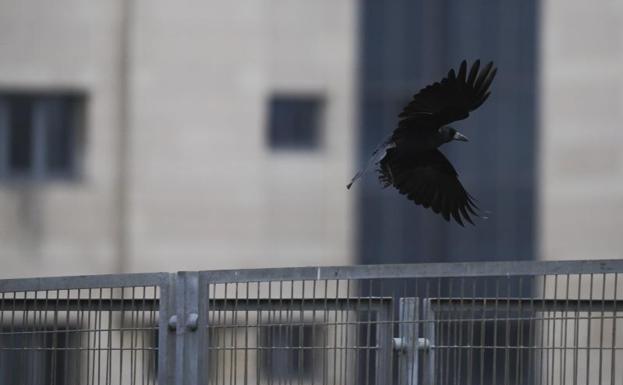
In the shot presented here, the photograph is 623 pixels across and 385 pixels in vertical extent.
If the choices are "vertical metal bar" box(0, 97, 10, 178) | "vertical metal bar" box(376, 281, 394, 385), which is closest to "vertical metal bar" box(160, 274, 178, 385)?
A: "vertical metal bar" box(376, 281, 394, 385)

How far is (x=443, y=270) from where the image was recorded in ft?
23.4

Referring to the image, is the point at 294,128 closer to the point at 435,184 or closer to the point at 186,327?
the point at 435,184

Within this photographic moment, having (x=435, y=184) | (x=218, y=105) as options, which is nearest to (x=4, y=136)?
(x=218, y=105)

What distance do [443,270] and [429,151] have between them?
246 cm

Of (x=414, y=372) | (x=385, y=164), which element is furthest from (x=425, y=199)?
(x=414, y=372)

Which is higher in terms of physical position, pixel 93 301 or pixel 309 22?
pixel 309 22

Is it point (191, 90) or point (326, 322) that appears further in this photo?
point (191, 90)

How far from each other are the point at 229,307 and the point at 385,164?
254 centimetres

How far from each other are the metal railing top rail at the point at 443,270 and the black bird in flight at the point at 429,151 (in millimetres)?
1976

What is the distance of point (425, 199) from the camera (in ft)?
31.6

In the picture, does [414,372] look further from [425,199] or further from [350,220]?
[350,220]

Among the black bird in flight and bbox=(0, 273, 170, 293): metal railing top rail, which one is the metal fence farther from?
the black bird in flight

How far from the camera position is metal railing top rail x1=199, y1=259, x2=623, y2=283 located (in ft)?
23.3

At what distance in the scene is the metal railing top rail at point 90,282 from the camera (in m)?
7.28
